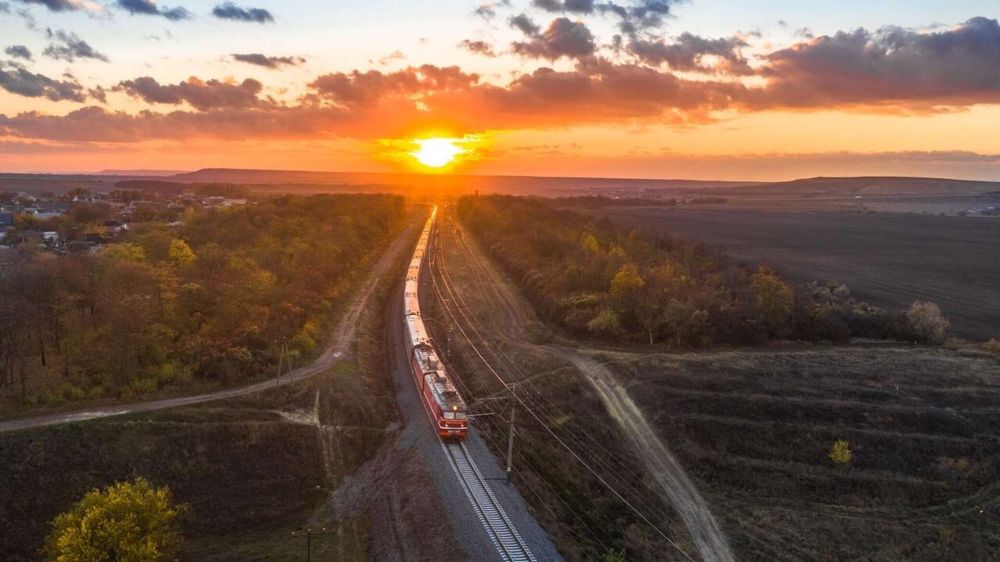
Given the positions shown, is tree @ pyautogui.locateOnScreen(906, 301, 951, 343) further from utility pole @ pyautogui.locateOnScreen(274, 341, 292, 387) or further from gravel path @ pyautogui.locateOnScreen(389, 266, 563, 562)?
utility pole @ pyautogui.locateOnScreen(274, 341, 292, 387)

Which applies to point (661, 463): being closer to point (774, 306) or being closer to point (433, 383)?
point (433, 383)

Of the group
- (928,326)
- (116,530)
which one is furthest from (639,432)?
(928,326)

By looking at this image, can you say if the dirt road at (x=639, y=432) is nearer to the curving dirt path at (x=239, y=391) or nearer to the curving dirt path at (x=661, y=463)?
the curving dirt path at (x=661, y=463)

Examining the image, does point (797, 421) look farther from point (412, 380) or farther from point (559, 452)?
point (412, 380)

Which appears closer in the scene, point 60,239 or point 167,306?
point 167,306

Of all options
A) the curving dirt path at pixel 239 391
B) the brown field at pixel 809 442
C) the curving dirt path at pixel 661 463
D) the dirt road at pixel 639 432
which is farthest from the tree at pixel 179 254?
the curving dirt path at pixel 661 463

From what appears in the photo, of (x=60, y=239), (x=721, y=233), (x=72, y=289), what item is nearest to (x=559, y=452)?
(x=72, y=289)
